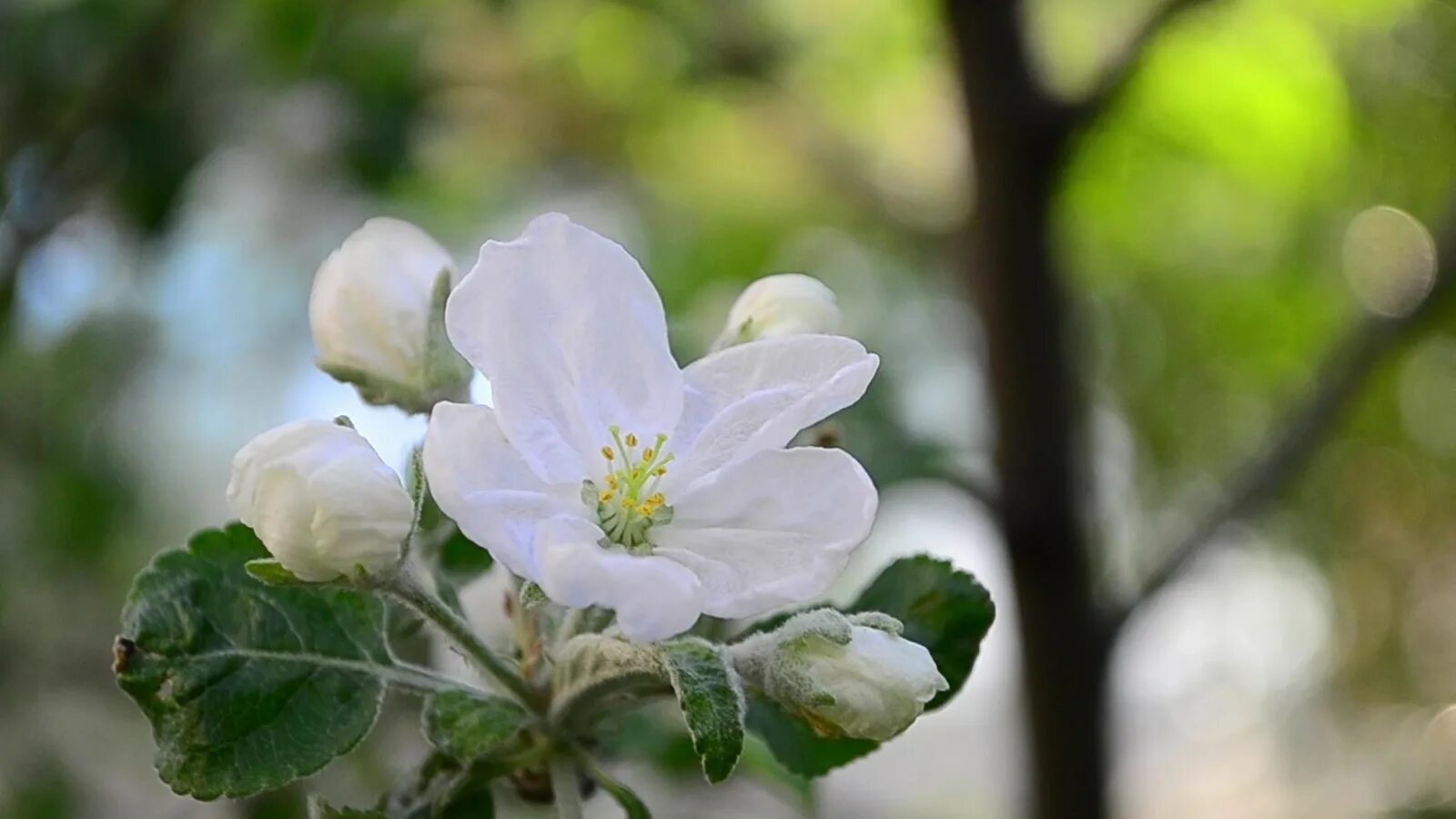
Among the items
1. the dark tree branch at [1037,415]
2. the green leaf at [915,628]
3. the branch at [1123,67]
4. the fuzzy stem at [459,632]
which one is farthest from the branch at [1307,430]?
the fuzzy stem at [459,632]

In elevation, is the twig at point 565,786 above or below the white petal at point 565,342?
below

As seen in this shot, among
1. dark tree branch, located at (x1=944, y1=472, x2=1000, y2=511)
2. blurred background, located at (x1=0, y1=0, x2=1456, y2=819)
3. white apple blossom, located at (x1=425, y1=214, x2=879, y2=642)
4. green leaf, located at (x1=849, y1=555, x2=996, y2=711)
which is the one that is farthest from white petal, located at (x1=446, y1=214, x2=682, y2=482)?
dark tree branch, located at (x1=944, y1=472, x2=1000, y2=511)

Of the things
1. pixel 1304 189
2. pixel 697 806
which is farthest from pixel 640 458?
pixel 1304 189

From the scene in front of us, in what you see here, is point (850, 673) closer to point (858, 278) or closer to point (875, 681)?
point (875, 681)

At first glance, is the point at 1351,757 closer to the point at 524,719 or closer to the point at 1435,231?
the point at 1435,231

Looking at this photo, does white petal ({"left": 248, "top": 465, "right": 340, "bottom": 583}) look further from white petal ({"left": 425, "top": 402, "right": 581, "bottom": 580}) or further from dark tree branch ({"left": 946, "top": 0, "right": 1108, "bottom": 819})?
dark tree branch ({"left": 946, "top": 0, "right": 1108, "bottom": 819})

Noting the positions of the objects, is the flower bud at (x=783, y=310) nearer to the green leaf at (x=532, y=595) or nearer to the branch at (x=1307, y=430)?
the green leaf at (x=532, y=595)

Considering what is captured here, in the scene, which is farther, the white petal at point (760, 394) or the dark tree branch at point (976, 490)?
the dark tree branch at point (976, 490)
